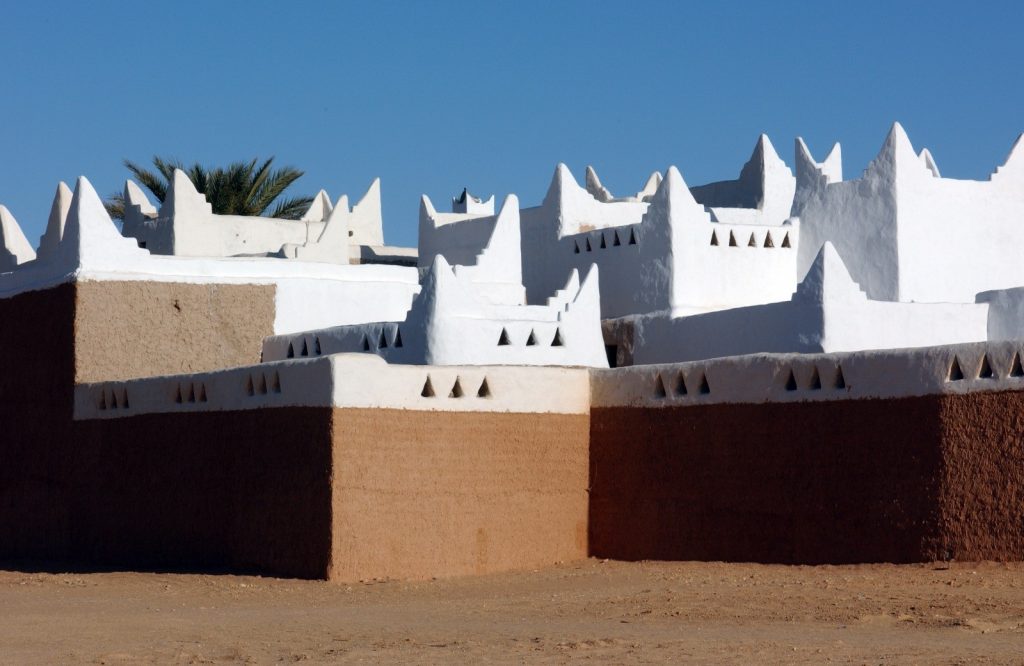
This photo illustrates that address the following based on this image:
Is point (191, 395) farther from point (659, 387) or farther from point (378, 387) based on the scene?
point (659, 387)

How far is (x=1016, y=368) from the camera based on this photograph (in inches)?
464

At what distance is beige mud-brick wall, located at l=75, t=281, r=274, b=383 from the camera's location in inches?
718

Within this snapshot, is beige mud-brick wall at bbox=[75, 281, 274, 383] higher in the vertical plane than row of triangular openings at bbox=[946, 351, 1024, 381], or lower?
higher

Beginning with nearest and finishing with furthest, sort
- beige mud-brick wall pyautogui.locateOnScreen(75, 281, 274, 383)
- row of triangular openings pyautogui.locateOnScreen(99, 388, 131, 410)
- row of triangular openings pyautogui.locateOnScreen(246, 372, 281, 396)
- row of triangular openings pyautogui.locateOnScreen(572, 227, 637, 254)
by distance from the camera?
1. row of triangular openings pyautogui.locateOnScreen(246, 372, 281, 396)
2. row of triangular openings pyautogui.locateOnScreen(99, 388, 131, 410)
3. beige mud-brick wall pyautogui.locateOnScreen(75, 281, 274, 383)
4. row of triangular openings pyautogui.locateOnScreen(572, 227, 637, 254)

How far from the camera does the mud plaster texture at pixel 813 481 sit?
1192 centimetres

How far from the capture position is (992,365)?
39.1 feet

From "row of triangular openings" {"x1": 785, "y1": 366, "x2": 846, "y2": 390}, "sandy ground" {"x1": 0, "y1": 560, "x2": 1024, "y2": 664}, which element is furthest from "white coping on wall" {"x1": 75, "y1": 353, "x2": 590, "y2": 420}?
"row of triangular openings" {"x1": 785, "y1": 366, "x2": 846, "y2": 390}

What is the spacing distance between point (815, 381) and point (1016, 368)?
1873 millimetres

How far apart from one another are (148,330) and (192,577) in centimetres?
423

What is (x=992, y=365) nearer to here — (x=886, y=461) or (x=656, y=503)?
(x=886, y=461)

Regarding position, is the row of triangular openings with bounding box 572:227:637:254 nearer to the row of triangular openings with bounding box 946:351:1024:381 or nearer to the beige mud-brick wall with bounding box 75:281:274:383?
the beige mud-brick wall with bounding box 75:281:274:383

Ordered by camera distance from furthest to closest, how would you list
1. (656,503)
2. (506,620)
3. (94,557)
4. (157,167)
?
(157,167) → (94,557) → (656,503) → (506,620)

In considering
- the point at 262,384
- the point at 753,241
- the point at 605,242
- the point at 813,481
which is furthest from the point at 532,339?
the point at 813,481

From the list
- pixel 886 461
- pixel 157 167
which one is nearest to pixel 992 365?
pixel 886 461
